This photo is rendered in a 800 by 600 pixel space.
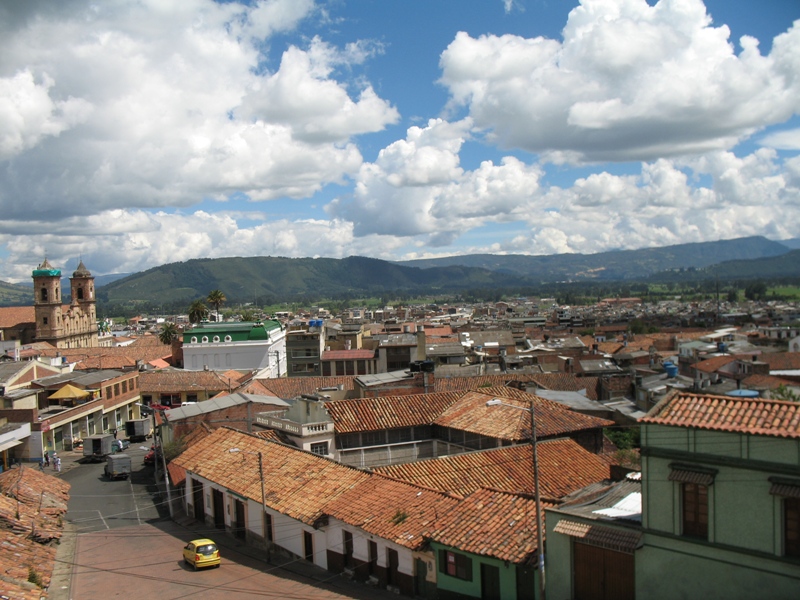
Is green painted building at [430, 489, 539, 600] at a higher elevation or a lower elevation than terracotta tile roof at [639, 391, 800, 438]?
lower

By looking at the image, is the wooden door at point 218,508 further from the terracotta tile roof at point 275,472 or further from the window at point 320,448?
the window at point 320,448

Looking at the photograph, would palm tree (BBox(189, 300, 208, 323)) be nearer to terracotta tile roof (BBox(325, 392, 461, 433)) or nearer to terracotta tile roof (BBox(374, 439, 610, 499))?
terracotta tile roof (BBox(325, 392, 461, 433))

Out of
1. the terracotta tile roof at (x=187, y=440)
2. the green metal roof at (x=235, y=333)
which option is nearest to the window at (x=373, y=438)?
the terracotta tile roof at (x=187, y=440)

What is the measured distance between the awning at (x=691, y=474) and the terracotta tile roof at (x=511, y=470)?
28.1 feet

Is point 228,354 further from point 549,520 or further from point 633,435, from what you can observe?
point 549,520

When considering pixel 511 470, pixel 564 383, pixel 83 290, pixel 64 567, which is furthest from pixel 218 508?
pixel 83 290

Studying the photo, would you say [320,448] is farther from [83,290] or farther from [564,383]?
[83,290]

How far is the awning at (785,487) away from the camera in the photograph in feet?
41.7

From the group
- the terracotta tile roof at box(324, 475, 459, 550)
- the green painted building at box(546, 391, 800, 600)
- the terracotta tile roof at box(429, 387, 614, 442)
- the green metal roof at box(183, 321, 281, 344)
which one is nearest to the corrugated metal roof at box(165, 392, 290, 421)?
the terracotta tile roof at box(429, 387, 614, 442)

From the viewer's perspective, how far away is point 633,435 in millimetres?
35969

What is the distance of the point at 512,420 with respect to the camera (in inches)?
1158

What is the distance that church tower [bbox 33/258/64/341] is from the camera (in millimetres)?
95188

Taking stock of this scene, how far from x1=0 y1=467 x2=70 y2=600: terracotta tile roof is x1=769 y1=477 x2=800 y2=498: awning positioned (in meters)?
17.5

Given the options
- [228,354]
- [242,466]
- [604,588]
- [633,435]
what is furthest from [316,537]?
[228,354]
